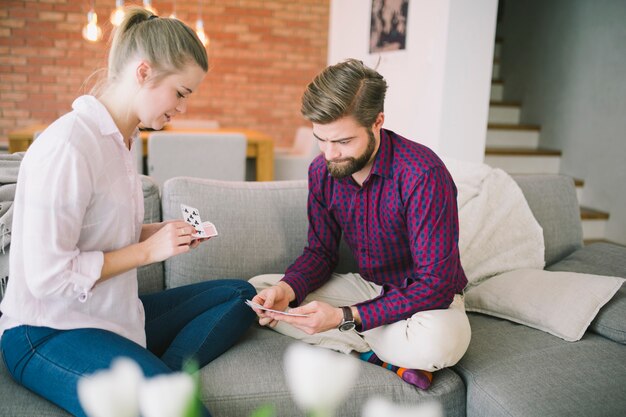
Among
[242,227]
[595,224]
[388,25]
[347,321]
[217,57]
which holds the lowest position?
[595,224]

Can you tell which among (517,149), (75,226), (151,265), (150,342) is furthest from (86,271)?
(517,149)

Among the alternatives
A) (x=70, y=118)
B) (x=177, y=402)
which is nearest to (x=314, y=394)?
(x=177, y=402)

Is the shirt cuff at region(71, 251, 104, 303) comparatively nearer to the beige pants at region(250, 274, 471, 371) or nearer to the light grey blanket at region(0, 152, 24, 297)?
the light grey blanket at region(0, 152, 24, 297)

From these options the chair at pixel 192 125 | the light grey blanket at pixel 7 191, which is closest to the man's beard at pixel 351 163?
the light grey blanket at pixel 7 191

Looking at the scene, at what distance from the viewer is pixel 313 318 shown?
148cm

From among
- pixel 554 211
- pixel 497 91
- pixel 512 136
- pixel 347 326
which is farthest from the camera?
pixel 497 91

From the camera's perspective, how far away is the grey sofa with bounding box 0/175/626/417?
145 centimetres

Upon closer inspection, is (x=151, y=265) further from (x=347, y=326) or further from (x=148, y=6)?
(x=148, y=6)

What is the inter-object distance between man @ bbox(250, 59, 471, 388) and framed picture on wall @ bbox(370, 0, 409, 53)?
7.85 ft

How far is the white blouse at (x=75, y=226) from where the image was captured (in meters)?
1.19

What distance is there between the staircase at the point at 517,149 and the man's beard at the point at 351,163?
117 inches

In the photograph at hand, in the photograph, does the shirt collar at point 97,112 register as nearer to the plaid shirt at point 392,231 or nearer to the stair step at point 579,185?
the plaid shirt at point 392,231

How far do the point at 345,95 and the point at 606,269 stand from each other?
1265 millimetres

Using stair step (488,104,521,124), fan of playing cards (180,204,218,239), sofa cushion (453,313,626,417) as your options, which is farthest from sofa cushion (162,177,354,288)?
stair step (488,104,521,124)
